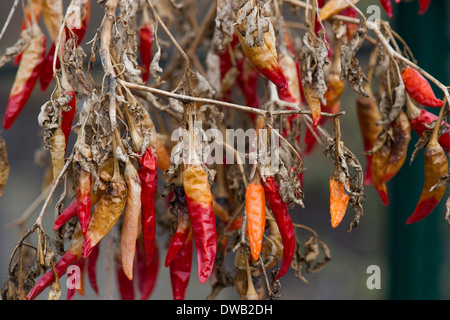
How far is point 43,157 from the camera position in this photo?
1146mm

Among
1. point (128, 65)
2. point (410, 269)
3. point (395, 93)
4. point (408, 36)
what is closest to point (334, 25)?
point (395, 93)

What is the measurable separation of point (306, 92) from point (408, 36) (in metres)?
0.95

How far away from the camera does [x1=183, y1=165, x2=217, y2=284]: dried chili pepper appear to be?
2.32ft

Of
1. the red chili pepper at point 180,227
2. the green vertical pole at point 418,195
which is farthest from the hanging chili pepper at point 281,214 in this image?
the green vertical pole at point 418,195

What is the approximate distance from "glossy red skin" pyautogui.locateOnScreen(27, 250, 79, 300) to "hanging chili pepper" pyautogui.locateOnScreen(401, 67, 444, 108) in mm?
567

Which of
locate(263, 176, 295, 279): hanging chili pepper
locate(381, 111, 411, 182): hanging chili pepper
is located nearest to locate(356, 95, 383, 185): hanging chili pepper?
locate(381, 111, 411, 182): hanging chili pepper

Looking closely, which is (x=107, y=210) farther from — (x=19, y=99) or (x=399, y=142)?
(x=399, y=142)

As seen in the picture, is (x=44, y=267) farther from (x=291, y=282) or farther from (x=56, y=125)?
(x=291, y=282)

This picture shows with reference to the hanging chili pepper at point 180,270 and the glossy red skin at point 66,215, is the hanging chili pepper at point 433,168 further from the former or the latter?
the glossy red skin at point 66,215

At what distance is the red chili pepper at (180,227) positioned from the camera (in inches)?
29.8

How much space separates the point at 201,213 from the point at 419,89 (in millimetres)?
394

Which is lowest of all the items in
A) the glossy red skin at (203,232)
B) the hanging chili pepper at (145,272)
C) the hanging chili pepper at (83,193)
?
the hanging chili pepper at (145,272)

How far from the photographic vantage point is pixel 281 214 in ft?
2.46

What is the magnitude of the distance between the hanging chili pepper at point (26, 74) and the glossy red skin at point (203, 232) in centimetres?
34
